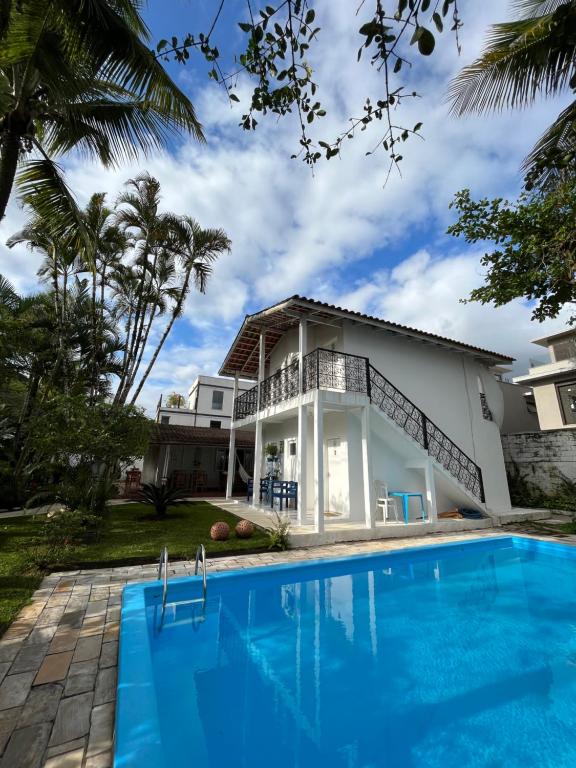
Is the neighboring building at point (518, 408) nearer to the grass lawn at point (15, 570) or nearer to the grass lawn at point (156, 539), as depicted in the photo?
the grass lawn at point (156, 539)

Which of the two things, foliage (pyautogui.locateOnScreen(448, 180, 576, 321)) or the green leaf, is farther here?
foliage (pyautogui.locateOnScreen(448, 180, 576, 321))

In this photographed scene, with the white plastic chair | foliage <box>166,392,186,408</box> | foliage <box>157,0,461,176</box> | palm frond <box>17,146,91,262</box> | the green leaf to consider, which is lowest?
the white plastic chair

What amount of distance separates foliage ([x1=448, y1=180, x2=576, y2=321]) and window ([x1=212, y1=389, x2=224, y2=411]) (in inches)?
1038

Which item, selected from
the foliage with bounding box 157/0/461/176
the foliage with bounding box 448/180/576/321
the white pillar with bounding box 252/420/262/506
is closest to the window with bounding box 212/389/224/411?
the white pillar with bounding box 252/420/262/506

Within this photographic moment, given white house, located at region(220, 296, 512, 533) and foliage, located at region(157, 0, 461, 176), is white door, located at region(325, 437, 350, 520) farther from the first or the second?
foliage, located at region(157, 0, 461, 176)

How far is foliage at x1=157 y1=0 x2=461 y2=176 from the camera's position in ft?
6.35

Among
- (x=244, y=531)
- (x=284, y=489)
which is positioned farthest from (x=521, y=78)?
(x=284, y=489)

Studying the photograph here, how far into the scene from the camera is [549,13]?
614cm

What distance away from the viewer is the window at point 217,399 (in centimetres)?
3303

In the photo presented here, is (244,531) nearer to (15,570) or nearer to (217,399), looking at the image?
(15,570)

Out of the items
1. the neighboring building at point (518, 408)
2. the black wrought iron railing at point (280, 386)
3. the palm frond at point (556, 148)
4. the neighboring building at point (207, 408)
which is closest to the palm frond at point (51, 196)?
the black wrought iron railing at point (280, 386)

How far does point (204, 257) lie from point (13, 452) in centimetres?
1098

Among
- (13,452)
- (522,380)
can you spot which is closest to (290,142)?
(13,452)

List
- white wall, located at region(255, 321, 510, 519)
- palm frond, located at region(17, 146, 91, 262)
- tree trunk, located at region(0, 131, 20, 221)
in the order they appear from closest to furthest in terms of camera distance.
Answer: tree trunk, located at region(0, 131, 20, 221) < palm frond, located at region(17, 146, 91, 262) < white wall, located at region(255, 321, 510, 519)
